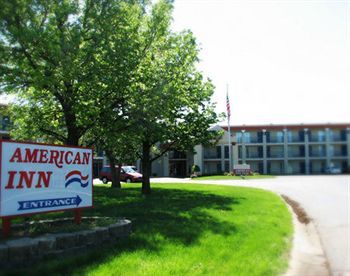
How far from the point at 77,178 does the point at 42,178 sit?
1.00 metres

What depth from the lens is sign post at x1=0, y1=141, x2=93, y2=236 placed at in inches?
254

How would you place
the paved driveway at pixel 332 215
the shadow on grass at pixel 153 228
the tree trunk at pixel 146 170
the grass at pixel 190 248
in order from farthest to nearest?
1. the tree trunk at pixel 146 170
2. the paved driveway at pixel 332 215
3. the shadow on grass at pixel 153 228
4. the grass at pixel 190 248

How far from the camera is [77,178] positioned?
26.3 ft

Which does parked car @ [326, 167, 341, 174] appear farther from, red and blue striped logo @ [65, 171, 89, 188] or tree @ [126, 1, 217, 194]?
tree @ [126, 1, 217, 194]

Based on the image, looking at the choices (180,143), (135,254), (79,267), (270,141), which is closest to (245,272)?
(135,254)

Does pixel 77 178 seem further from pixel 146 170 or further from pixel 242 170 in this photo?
pixel 242 170

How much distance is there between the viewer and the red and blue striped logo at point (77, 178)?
25.5 ft

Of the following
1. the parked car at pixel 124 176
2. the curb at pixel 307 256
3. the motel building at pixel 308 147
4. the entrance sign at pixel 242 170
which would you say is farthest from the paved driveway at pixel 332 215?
the entrance sign at pixel 242 170

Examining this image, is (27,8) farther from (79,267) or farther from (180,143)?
(180,143)

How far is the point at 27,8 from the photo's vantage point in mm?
11492

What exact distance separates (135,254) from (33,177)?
2296mm

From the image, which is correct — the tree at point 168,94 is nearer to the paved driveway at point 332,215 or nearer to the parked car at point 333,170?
the paved driveway at point 332,215

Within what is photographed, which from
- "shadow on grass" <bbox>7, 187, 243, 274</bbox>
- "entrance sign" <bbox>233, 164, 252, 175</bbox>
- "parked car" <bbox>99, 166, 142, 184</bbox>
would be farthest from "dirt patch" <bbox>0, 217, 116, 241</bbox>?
"entrance sign" <bbox>233, 164, 252, 175</bbox>

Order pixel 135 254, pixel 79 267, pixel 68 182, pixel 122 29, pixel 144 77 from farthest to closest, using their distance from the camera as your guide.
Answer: pixel 144 77, pixel 122 29, pixel 68 182, pixel 135 254, pixel 79 267
